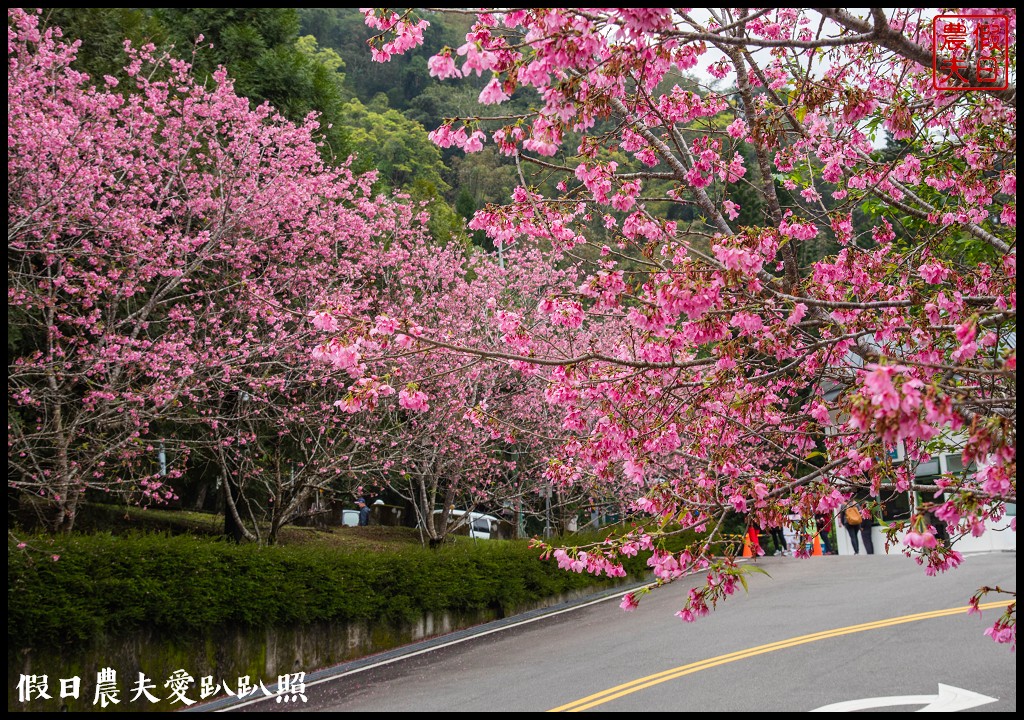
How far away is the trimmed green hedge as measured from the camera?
9.21 metres

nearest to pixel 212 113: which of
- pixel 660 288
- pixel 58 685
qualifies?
pixel 58 685

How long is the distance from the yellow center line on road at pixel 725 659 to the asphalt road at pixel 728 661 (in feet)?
0.09

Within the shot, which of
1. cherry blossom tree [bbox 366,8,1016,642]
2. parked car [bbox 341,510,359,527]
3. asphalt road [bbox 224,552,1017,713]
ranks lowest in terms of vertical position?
asphalt road [bbox 224,552,1017,713]

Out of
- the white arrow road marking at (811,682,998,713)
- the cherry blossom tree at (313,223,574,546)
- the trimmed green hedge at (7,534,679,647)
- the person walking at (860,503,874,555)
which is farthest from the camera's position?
the person walking at (860,503,874,555)

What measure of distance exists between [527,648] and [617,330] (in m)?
11.0

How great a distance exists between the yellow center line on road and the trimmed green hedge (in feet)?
16.2

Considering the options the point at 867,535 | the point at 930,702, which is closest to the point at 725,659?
the point at 930,702

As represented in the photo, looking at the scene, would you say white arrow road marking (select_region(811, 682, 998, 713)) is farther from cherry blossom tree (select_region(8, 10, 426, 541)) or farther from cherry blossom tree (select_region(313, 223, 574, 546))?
cherry blossom tree (select_region(8, 10, 426, 541))

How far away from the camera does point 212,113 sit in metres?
13.4

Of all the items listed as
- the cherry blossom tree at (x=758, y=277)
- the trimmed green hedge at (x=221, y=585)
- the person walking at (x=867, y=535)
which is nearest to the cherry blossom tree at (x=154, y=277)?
the trimmed green hedge at (x=221, y=585)

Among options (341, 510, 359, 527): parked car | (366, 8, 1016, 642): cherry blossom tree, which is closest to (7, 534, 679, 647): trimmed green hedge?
(366, 8, 1016, 642): cherry blossom tree

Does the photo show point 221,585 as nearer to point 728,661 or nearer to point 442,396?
point 442,396

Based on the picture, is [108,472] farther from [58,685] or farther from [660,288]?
[660,288]

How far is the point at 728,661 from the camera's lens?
10.6 m
